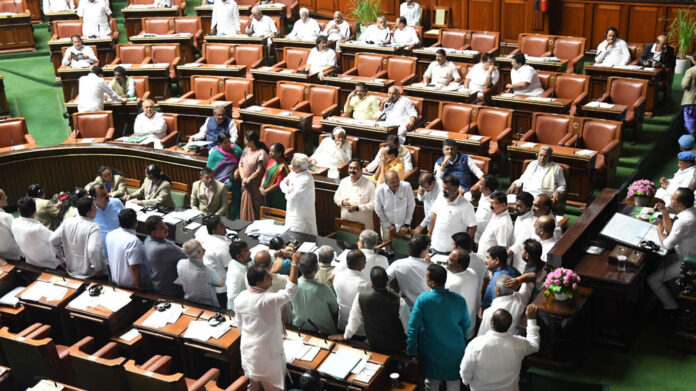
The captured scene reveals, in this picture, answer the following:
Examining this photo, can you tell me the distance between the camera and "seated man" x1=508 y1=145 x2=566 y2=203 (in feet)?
27.2

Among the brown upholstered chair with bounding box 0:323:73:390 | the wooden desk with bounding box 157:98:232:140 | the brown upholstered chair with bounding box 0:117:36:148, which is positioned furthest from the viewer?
the wooden desk with bounding box 157:98:232:140

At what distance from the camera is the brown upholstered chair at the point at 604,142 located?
922 centimetres

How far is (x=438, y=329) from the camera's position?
5520 millimetres

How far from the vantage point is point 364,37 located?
1387 centimetres

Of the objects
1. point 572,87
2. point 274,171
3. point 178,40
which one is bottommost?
point 274,171

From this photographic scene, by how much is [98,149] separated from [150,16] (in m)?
5.82

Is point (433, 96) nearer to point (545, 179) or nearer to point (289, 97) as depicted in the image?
point (289, 97)

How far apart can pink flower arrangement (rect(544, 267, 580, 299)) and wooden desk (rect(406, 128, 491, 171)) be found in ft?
11.0

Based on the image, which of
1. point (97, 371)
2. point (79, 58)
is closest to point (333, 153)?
point (97, 371)

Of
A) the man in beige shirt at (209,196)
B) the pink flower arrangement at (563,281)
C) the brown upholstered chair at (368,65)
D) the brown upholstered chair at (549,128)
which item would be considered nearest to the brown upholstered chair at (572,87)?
the brown upholstered chair at (549,128)

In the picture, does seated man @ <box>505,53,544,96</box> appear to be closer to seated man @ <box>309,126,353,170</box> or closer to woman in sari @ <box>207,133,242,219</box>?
seated man @ <box>309,126,353,170</box>

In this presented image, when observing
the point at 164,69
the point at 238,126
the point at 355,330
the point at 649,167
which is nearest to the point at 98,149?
the point at 238,126

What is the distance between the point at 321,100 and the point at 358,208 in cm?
363

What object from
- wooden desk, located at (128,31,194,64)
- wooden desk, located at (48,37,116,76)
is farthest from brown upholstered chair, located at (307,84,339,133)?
wooden desk, located at (48,37,116,76)
